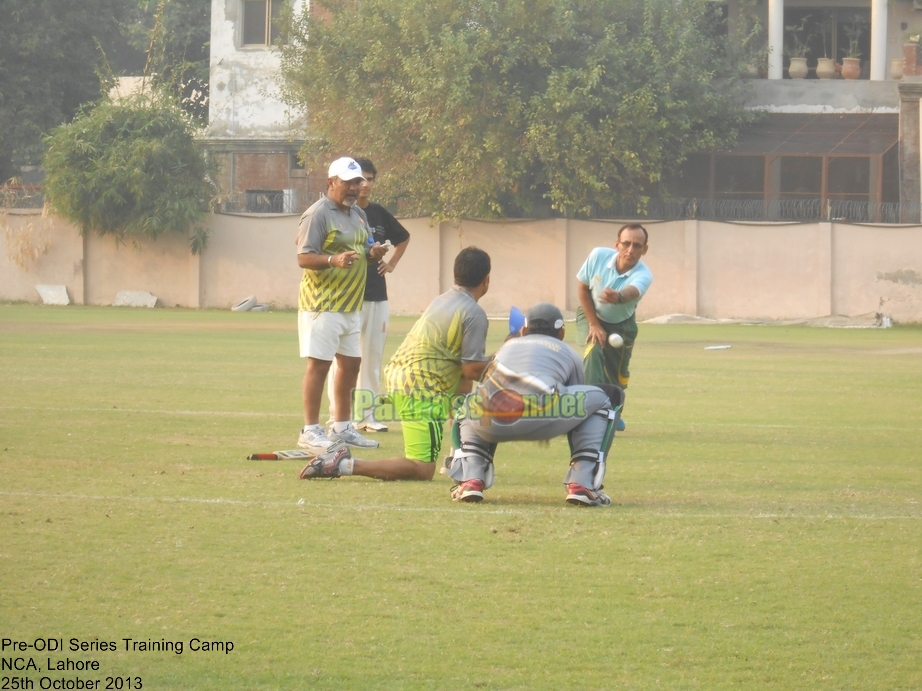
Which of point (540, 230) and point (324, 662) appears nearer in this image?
point (324, 662)

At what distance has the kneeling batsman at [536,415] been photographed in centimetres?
719

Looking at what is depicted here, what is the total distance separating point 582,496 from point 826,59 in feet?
112

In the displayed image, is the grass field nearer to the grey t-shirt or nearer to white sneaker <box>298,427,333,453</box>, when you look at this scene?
white sneaker <box>298,427,333,453</box>

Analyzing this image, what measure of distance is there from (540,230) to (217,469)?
24.4 meters

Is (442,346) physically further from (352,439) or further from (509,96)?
(509,96)

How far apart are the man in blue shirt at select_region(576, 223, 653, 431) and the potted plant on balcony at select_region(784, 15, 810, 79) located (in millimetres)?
30587

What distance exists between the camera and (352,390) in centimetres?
956

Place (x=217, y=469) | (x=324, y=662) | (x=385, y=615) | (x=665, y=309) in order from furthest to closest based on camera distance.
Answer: (x=665, y=309) → (x=217, y=469) → (x=385, y=615) → (x=324, y=662)

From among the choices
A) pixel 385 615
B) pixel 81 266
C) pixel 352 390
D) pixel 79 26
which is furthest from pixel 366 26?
pixel 385 615

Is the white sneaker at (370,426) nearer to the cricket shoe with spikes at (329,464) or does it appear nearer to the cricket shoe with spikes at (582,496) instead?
the cricket shoe with spikes at (329,464)

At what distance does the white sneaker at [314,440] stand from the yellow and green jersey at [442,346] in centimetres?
123

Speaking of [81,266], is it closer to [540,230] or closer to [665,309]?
[540,230]

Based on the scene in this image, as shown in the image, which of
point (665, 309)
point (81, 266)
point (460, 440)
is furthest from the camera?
point (81, 266)

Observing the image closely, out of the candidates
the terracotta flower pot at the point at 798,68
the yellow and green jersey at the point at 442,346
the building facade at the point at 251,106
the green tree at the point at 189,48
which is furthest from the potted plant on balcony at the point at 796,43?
the yellow and green jersey at the point at 442,346
